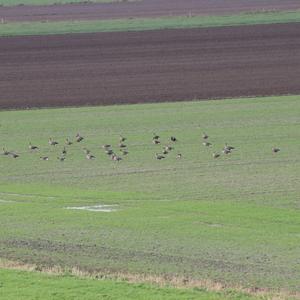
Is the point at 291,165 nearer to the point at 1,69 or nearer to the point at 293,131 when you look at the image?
the point at 293,131

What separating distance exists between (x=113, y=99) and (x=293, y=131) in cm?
1278

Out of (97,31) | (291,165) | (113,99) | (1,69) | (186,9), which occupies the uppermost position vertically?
(186,9)

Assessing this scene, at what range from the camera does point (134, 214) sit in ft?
88.0

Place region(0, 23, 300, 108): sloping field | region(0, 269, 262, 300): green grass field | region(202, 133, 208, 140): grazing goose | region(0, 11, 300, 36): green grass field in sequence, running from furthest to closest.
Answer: region(0, 11, 300, 36): green grass field < region(0, 23, 300, 108): sloping field < region(202, 133, 208, 140): grazing goose < region(0, 269, 262, 300): green grass field

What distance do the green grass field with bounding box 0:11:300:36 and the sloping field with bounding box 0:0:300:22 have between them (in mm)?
7306

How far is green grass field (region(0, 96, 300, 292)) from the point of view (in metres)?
21.2

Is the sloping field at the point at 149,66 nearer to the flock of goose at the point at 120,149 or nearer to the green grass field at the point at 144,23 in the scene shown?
the green grass field at the point at 144,23

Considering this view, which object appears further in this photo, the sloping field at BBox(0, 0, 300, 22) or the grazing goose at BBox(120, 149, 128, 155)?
the sloping field at BBox(0, 0, 300, 22)

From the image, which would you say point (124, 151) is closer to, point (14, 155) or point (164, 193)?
point (14, 155)

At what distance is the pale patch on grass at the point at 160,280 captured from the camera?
17281 mm

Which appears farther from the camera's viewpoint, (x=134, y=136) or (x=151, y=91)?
(x=151, y=91)

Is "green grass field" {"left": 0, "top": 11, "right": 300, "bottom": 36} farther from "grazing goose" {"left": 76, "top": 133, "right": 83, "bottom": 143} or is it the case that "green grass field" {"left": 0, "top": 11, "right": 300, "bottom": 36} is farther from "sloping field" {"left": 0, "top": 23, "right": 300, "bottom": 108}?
"grazing goose" {"left": 76, "top": 133, "right": 83, "bottom": 143}

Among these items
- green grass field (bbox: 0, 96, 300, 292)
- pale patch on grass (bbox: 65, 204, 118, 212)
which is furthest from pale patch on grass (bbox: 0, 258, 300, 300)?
pale patch on grass (bbox: 65, 204, 118, 212)

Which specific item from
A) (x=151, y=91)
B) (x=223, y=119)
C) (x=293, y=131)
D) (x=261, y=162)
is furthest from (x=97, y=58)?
(x=261, y=162)
